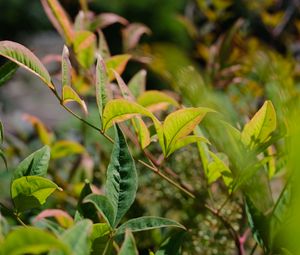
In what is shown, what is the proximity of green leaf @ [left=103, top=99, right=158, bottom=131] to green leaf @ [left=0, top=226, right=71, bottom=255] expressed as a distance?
9.6 inches

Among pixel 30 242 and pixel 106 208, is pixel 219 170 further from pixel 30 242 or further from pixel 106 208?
pixel 30 242

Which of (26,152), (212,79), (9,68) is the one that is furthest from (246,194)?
(26,152)

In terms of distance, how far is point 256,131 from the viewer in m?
0.69

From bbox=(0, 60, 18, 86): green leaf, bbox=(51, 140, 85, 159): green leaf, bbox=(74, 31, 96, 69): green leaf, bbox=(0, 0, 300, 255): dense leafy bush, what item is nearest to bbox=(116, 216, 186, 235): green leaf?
bbox=(0, 0, 300, 255): dense leafy bush

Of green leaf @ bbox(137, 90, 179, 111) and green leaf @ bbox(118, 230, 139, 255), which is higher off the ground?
green leaf @ bbox(118, 230, 139, 255)

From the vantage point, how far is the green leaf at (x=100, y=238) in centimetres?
59

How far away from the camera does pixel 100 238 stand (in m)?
0.60

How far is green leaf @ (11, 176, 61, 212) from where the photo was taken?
611 millimetres

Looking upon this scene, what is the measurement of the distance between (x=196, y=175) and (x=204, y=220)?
0.68ft

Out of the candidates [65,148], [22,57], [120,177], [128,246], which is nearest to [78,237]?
[128,246]

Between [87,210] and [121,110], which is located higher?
[121,110]

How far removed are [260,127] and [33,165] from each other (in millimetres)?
264

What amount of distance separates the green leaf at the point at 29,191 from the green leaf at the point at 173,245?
0.14 m

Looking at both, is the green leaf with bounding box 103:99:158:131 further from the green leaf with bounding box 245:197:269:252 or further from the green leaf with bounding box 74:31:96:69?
the green leaf with bounding box 74:31:96:69
